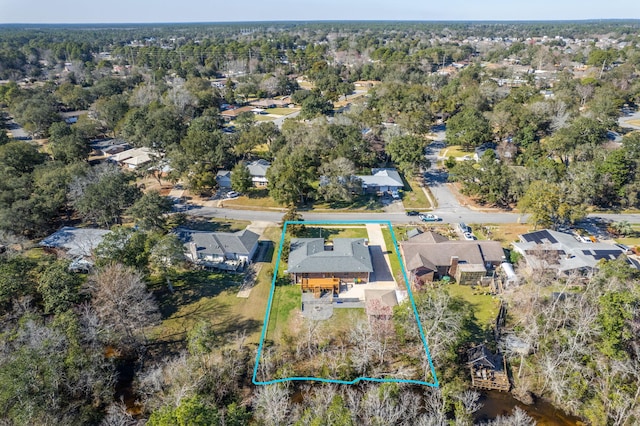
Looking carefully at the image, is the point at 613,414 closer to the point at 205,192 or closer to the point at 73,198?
the point at 205,192

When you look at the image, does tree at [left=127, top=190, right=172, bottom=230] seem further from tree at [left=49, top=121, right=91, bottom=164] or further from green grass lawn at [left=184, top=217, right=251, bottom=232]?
tree at [left=49, top=121, right=91, bottom=164]

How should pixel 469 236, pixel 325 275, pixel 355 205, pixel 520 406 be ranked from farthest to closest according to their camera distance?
pixel 355 205 → pixel 469 236 → pixel 325 275 → pixel 520 406

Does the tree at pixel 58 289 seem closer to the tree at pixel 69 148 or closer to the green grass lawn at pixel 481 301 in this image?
the green grass lawn at pixel 481 301

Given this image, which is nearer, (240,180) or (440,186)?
(240,180)

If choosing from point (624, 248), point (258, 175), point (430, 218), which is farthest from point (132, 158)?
point (624, 248)

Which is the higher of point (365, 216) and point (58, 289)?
point (58, 289)

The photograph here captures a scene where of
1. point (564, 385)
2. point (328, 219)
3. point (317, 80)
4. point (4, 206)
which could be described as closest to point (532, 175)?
point (328, 219)

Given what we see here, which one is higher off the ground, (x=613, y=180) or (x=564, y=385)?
(x=613, y=180)

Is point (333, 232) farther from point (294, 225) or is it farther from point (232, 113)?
point (232, 113)
